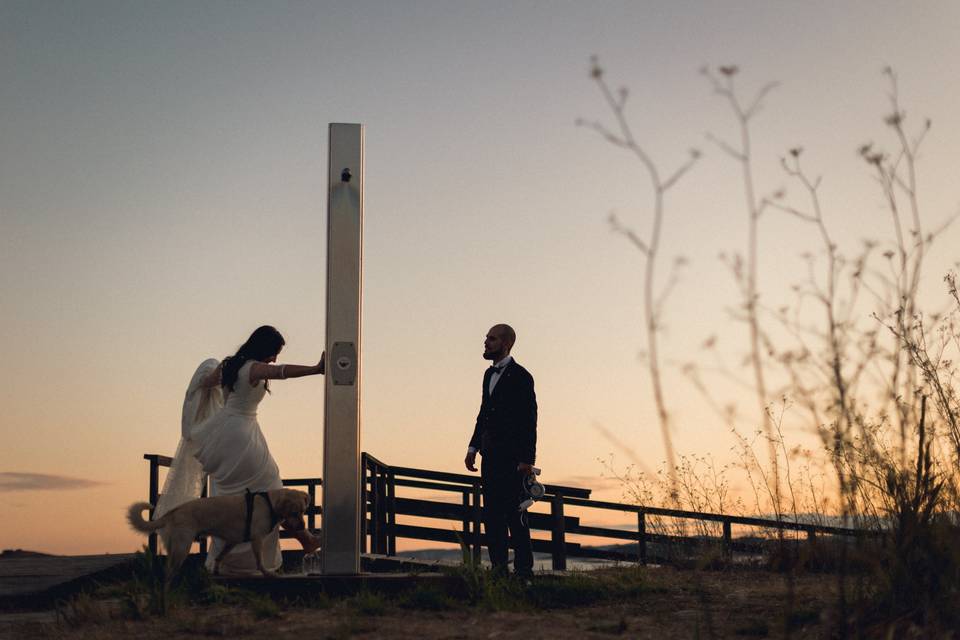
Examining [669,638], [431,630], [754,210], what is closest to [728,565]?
[669,638]

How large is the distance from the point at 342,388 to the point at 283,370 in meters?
0.41

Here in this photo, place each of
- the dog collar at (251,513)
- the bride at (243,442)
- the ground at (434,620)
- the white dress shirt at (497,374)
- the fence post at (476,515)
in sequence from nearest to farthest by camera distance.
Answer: the ground at (434,620) < the dog collar at (251,513) < the bride at (243,442) < the white dress shirt at (497,374) < the fence post at (476,515)

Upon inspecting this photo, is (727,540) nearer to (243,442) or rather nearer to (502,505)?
(502,505)

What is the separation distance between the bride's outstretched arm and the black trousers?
1.38 m

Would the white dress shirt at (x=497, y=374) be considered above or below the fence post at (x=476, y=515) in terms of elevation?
above

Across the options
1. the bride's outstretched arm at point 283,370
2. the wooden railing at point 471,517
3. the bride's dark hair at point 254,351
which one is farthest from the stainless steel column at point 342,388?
the wooden railing at point 471,517

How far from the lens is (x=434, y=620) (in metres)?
4.79

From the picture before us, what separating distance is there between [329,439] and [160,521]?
44.3 inches

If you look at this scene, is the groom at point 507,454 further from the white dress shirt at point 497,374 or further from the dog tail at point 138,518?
the dog tail at point 138,518

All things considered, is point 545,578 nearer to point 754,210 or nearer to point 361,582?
point 361,582

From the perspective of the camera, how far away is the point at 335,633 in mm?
4340

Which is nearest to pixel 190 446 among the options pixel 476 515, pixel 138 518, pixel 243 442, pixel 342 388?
pixel 243 442

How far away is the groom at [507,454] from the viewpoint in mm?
6195

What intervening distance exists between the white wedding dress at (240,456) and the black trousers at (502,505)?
1.44 m
